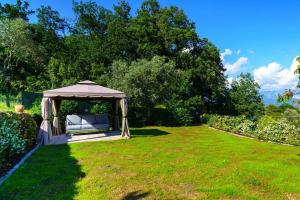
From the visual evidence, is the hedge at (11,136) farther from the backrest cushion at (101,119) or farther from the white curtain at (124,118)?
the backrest cushion at (101,119)

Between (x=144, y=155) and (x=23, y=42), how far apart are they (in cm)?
2472

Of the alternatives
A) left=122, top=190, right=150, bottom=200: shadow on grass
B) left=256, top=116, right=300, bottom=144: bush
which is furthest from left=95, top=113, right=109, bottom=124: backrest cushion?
left=122, top=190, right=150, bottom=200: shadow on grass

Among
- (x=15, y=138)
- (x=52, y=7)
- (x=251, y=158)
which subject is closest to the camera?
(x=15, y=138)

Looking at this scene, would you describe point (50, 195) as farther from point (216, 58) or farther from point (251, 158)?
point (216, 58)

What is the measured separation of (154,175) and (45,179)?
252cm

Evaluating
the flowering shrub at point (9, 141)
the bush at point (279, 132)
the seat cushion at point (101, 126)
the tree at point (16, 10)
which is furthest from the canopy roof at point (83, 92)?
the tree at point (16, 10)

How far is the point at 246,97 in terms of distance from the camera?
2786cm

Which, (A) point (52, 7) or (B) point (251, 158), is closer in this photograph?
(B) point (251, 158)

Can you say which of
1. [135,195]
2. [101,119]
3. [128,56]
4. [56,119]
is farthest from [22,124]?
[128,56]

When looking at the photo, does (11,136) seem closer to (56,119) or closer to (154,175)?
(154,175)

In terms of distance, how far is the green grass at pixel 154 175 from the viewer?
530 cm

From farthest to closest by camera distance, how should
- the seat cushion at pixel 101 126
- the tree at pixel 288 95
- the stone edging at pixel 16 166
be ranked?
the seat cushion at pixel 101 126, the tree at pixel 288 95, the stone edging at pixel 16 166

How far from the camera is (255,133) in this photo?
1471 centimetres

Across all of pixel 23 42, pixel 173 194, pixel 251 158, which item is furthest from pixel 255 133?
pixel 23 42
